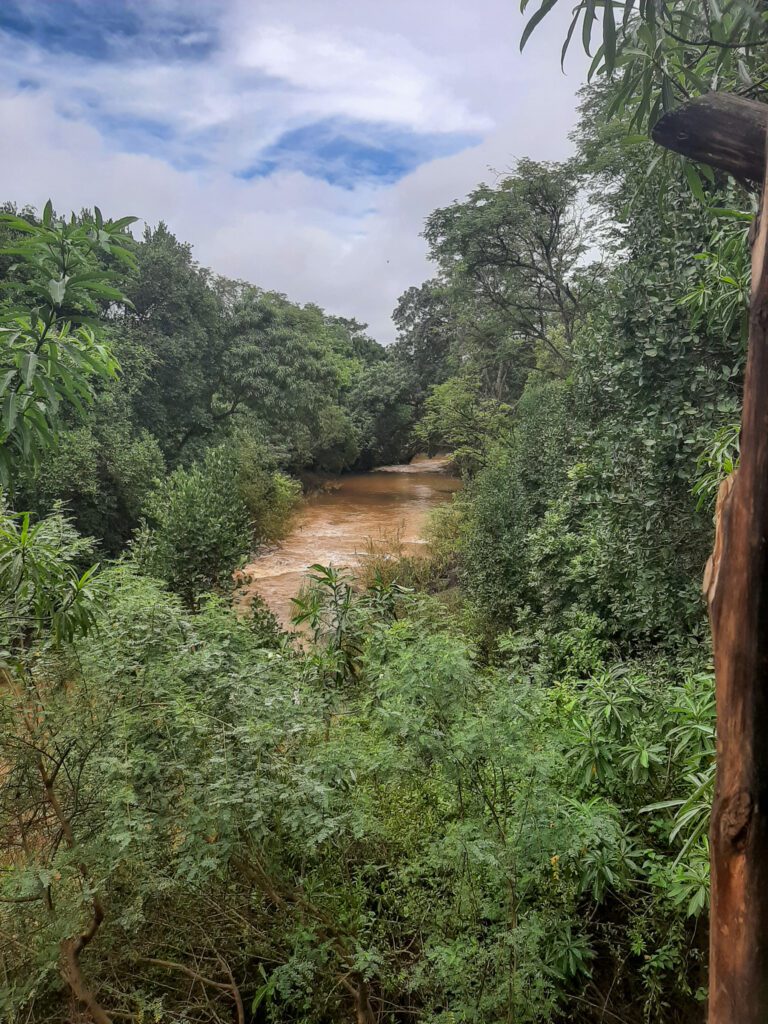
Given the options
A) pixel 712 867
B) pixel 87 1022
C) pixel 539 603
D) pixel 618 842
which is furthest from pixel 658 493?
pixel 87 1022

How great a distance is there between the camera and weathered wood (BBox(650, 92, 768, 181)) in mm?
1122

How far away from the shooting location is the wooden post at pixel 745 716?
2.89ft

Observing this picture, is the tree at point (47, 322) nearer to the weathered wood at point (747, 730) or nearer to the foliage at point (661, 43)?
the foliage at point (661, 43)

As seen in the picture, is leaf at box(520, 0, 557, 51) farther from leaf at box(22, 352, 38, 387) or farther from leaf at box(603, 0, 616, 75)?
leaf at box(22, 352, 38, 387)

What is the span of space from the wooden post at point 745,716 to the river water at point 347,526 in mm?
5514

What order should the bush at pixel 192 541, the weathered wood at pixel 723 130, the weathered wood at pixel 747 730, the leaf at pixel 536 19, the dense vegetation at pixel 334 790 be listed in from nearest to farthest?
the weathered wood at pixel 747 730 < the weathered wood at pixel 723 130 < the leaf at pixel 536 19 < the dense vegetation at pixel 334 790 < the bush at pixel 192 541

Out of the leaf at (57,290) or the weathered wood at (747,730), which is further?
the leaf at (57,290)

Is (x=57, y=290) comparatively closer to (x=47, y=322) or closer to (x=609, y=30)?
(x=47, y=322)

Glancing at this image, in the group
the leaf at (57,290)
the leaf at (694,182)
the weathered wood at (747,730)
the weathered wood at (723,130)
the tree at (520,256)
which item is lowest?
the weathered wood at (747,730)

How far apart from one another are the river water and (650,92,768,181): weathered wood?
18.2 ft

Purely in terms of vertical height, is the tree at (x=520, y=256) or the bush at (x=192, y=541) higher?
the tree at (x=520, y=256)

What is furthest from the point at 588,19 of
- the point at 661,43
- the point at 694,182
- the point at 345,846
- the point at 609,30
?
the point at 345,846

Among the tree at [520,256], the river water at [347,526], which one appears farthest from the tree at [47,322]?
the tree at [520,256]

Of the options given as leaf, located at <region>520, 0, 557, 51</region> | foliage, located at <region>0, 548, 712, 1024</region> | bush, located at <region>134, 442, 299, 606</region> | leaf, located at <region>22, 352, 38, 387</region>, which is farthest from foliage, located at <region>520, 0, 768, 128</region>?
bush, located at <region>134, 442, 299, 606</region>
